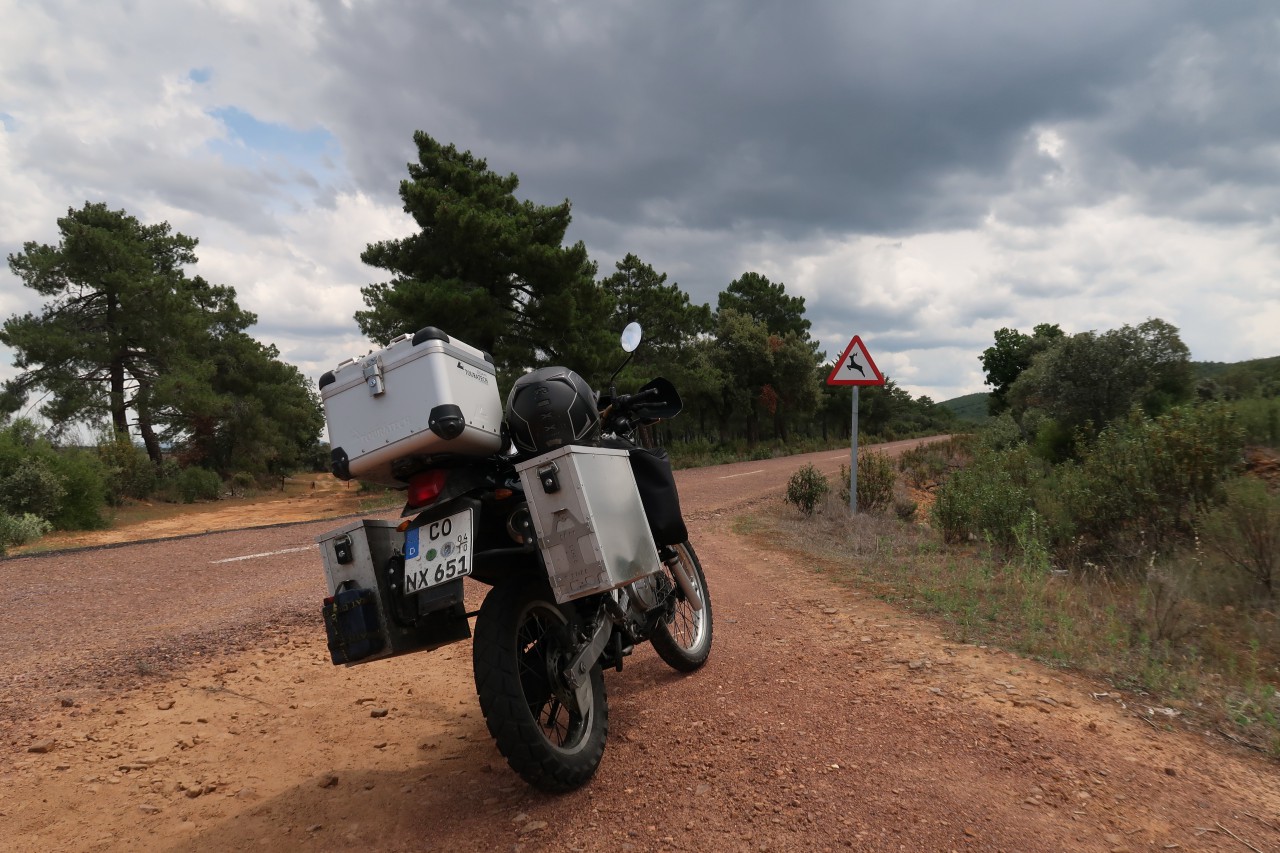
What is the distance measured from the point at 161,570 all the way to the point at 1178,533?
11.1 m

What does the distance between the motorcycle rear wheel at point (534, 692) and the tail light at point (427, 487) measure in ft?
1.55

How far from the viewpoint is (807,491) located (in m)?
11.2

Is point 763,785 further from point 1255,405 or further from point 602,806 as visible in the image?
point 1255,405

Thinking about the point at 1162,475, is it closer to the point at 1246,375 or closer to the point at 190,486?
the point at 1246,375

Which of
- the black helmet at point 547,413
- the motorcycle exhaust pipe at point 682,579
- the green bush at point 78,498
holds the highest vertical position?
the green bush at point 78,498

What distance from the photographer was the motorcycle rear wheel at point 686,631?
4.16 meters

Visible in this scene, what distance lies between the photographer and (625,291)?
35.3 meters

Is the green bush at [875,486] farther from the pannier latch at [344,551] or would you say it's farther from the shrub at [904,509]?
the pannier latch at [344,551]

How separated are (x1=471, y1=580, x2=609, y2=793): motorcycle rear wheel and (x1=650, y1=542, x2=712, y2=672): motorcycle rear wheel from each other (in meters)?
0.88

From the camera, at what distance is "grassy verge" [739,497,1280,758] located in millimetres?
3607

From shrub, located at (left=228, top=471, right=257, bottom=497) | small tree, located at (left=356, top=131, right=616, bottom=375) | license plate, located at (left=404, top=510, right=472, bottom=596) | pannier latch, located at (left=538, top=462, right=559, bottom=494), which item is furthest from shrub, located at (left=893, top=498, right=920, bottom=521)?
shrub, located at (left=228, top=471, right=257, bottom=497)

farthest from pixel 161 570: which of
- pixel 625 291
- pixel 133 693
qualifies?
pixel 625 291

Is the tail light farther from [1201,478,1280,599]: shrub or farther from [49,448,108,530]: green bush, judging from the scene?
[49,448,108,530]: green bush

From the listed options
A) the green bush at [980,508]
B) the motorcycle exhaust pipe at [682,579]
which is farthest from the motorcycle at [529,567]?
the green bush at [980,508]
